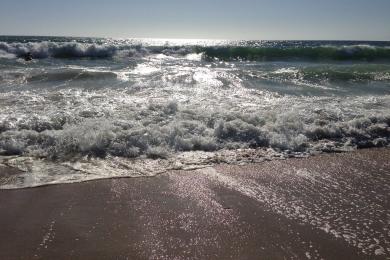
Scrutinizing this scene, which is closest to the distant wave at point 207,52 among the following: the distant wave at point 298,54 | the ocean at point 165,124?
the distant wave at point 298,54

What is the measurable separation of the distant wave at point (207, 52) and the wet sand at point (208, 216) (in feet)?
63.5

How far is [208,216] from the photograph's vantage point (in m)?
3.82

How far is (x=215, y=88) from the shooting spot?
1069 centimetres

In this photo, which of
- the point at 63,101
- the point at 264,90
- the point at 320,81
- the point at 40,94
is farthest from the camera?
the point at 320,81

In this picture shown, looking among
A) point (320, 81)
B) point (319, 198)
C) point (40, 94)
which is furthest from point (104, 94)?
point (320, 81)

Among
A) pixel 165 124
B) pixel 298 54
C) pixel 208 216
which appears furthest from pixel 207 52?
pixel 208 216

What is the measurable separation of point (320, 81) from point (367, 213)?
979 centimetres

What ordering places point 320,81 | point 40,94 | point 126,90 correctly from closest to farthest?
1. point 40,94
2. point 126,90
3. point 320,81

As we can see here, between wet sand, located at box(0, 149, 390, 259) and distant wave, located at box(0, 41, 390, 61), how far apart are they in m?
19.3

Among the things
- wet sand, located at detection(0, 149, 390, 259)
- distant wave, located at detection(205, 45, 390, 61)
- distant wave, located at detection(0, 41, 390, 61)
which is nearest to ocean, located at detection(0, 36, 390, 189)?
wet sand, located at detection(0, 149, 390, 259)

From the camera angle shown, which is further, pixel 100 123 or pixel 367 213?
pixel 100 123

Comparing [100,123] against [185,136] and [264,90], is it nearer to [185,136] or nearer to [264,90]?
[185,136]

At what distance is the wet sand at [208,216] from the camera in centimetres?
325

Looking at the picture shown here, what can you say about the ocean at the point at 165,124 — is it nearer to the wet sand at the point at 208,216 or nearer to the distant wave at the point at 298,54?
the wet sand at the point at 208,216
